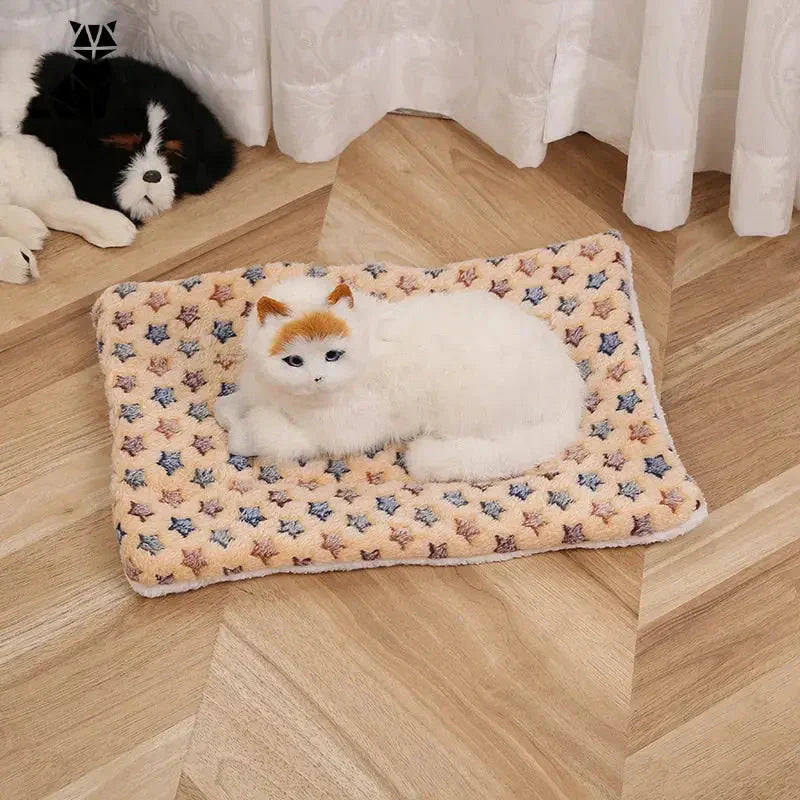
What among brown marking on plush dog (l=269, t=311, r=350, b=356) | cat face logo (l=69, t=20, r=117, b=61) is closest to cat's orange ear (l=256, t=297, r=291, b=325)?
brown marking on plush dog (l=269, t=311, r=350, b=356)

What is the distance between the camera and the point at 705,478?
4.93ft

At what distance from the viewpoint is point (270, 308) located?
1.31 metres

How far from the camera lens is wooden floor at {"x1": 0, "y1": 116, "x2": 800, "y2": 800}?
1.24 metres

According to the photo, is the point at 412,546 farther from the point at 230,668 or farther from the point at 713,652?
the point at 713,652

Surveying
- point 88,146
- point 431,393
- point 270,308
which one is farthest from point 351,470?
point 88,146

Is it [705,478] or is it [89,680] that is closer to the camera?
[89,680]

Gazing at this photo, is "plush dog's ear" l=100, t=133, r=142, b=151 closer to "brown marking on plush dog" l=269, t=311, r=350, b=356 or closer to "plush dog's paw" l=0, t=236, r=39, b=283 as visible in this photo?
"plush dog's paw" l=0, t=236, r=39, b=283

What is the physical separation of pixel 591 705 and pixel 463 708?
14 centimetres

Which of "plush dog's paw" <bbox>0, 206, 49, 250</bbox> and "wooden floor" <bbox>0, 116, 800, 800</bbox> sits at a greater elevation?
"plush dog's paw" <bbox>0, 206, 49, 250</bbox>

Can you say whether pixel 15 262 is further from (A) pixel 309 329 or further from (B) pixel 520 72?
(B) pixel 520 72

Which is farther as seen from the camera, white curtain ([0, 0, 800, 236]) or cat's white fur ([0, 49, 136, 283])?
cat's white fur ([0, 49, 136, 283])

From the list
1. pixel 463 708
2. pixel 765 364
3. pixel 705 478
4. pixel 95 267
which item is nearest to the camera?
pixel 463 708

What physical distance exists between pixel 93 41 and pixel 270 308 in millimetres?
700

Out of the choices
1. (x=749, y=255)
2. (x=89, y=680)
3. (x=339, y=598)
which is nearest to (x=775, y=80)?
(x=749, y=255)
